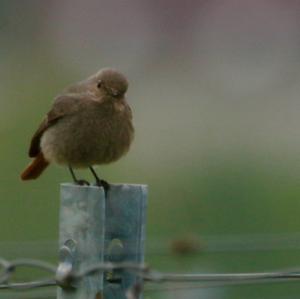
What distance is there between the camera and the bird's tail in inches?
334

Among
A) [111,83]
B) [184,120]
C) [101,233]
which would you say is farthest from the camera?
[184,120]

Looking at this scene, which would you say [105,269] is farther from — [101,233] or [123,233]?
[123,233]

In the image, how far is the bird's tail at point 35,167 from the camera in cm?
848

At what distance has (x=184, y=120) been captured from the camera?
17094 millimetres

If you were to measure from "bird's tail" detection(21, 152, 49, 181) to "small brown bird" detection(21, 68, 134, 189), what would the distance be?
175 millimetres

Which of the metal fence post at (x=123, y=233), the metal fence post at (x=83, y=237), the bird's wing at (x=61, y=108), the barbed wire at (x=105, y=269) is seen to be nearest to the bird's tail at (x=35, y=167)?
the bird's wing at (x=61, y=108)

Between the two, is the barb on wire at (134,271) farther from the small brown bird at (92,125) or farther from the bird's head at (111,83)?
the bird's head at (111,83)

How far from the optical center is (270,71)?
22.6 meters

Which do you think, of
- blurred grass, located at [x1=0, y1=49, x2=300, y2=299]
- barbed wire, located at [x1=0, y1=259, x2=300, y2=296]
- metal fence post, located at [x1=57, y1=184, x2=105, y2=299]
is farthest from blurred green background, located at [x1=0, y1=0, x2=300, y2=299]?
barbed wire, located at [x1=0, y1=259, x2=300, y2=296]

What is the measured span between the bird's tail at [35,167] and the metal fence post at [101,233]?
238 cm

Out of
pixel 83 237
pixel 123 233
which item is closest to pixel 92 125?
pixel 123 233

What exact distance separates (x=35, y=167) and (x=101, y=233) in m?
2.69

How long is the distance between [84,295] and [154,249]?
5.36 feet

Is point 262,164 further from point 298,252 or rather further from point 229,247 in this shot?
point 229,247
